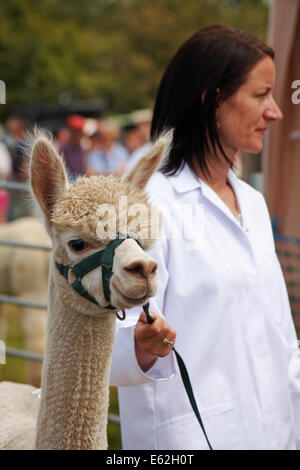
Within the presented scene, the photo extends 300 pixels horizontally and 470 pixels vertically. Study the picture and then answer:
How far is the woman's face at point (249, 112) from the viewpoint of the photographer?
2055 millimetres

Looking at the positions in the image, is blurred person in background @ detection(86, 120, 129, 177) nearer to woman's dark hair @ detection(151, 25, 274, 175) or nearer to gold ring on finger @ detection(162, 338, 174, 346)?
woman's dark hair @ detection(151, 25, 274, 175)

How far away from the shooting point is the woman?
187 centimetres

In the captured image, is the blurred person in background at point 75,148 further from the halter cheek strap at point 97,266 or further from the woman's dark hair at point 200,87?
the halter cheek strap at point 97,266

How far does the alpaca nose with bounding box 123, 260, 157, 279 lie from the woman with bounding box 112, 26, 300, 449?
405 millimetres

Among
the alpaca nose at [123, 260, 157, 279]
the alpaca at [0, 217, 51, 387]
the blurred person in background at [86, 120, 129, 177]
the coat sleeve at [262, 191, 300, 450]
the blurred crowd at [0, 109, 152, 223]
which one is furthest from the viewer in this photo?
the blurred person in background at [86, 120, 129, 177]

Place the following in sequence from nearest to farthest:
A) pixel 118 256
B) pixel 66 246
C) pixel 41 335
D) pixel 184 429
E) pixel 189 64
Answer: pixel 118 256 < pixel 66 246 < pixel 184 429 < pixel 189 64 < pixel 41 335

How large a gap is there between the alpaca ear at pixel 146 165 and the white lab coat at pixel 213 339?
0.24 meters

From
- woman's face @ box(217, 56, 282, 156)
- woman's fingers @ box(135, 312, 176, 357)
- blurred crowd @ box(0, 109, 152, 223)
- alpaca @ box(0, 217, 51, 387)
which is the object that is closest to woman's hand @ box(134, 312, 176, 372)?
woman's fingers @ box(135, 312, 176, 357)

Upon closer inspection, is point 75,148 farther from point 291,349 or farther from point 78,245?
point 78,245

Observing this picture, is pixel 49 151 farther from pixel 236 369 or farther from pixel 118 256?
pixel 236 369

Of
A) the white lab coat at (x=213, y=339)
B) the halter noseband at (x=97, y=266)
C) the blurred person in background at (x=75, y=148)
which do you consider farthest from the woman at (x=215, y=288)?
the blurred person in background at (x=75, y=148)

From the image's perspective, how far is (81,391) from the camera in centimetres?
154
